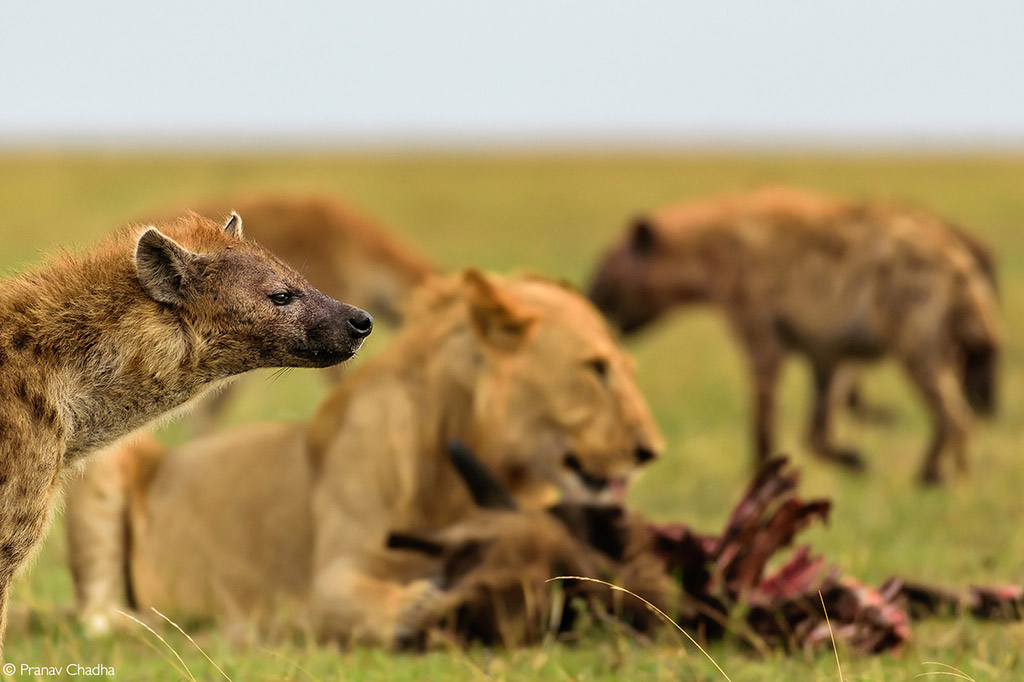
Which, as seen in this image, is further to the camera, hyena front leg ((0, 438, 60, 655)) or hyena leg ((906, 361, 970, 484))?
hyena leg ((906, 361, 970, 484))

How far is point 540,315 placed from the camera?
448 cm

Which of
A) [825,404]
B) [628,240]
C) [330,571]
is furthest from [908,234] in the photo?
[330,571]

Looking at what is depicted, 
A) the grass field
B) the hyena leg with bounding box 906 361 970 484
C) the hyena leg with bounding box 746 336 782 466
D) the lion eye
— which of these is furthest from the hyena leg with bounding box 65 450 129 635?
the hyena leg with bounding box 906 361 970 484

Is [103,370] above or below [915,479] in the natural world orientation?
above

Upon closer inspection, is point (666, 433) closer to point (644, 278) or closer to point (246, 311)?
point (644, 278)

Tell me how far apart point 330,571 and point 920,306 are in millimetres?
5376

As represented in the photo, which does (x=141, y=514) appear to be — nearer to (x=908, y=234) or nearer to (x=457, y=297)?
(x=457, y=297)

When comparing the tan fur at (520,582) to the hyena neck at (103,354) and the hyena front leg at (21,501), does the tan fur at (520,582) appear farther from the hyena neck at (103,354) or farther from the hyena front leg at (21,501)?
the hyena front leg at (21,501)

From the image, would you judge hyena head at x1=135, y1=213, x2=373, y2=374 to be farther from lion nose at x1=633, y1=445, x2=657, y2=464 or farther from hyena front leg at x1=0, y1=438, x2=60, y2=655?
lion nose at x1=633, y1=445, x2=657, y2=464

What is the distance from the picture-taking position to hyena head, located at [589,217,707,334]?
34.9 feet

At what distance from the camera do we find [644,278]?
10.9m

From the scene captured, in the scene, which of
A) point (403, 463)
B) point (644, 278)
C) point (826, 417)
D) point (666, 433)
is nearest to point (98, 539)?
point (403, 463)

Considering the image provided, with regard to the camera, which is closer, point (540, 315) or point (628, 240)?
point (540, 315)

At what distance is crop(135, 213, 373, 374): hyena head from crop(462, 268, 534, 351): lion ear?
144cm
